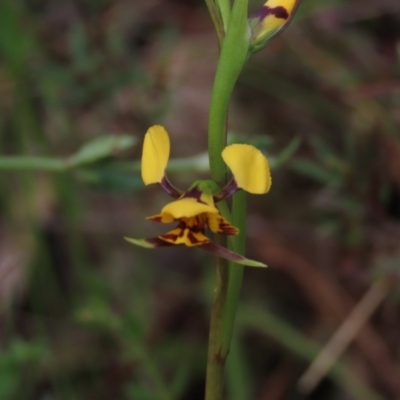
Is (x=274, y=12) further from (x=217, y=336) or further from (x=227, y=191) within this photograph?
(x=217, y=336)

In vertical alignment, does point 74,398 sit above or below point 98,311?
below

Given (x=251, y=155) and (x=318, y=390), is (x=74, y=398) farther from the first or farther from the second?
(x=251, y=155)

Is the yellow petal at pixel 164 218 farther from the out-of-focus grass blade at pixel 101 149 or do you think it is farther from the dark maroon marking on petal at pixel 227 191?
the out-of-focus grass blade at pixel 101 149

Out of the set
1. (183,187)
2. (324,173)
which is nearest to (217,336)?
(324,173)

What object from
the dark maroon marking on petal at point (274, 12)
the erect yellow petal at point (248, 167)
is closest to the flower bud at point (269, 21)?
the dark maroon marking on petal at point (274, 12)

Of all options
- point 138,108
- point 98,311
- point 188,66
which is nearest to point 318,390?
point 98,311

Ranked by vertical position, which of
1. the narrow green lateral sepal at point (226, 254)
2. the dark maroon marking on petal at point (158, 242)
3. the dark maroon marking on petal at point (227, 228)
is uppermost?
the dark maroon marking on petal at point (227, 228)

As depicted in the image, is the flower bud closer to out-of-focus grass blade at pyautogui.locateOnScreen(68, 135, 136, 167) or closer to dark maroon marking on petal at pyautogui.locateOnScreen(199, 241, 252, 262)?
dark maroon marking on petal at pyautogui.locateOnScreen(199, 241, 252, 262)
